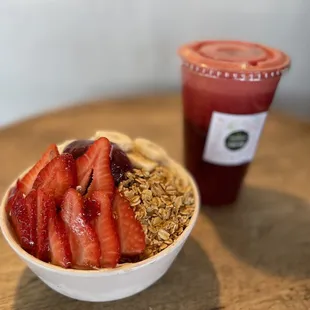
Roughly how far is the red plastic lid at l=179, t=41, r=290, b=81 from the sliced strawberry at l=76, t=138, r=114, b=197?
21cm

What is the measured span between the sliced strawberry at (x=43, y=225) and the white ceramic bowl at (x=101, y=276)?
0.01 meters

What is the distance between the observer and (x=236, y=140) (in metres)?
0.73

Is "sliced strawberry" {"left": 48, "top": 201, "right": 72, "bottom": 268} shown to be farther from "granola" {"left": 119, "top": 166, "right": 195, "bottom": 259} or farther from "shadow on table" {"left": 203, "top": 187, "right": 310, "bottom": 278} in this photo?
"shadow on table" {"left": 203, "top": 187, "right": 310, "bottom": 278}

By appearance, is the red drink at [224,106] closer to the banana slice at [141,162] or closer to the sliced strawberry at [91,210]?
the banana slice at [141,162]

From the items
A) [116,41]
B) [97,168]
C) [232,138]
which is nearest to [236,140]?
[232,138]

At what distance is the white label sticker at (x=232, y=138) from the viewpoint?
2.33ft

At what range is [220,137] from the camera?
726mm

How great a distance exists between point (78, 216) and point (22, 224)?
0.25ft

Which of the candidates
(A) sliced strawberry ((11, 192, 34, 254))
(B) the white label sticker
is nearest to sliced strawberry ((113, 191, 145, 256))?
(A) sliced strawberry ((11, 192, 34, 254))

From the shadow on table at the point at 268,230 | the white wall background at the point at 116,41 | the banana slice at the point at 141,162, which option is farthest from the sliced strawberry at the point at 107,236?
the white wall background at the point at 116,41

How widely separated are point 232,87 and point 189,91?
0.08m

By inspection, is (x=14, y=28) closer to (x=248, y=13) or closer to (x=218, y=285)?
(x=248, y=13)

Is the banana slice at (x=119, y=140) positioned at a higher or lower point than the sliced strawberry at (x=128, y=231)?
higher

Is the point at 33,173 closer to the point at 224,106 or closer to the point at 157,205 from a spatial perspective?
the point at 157,205
